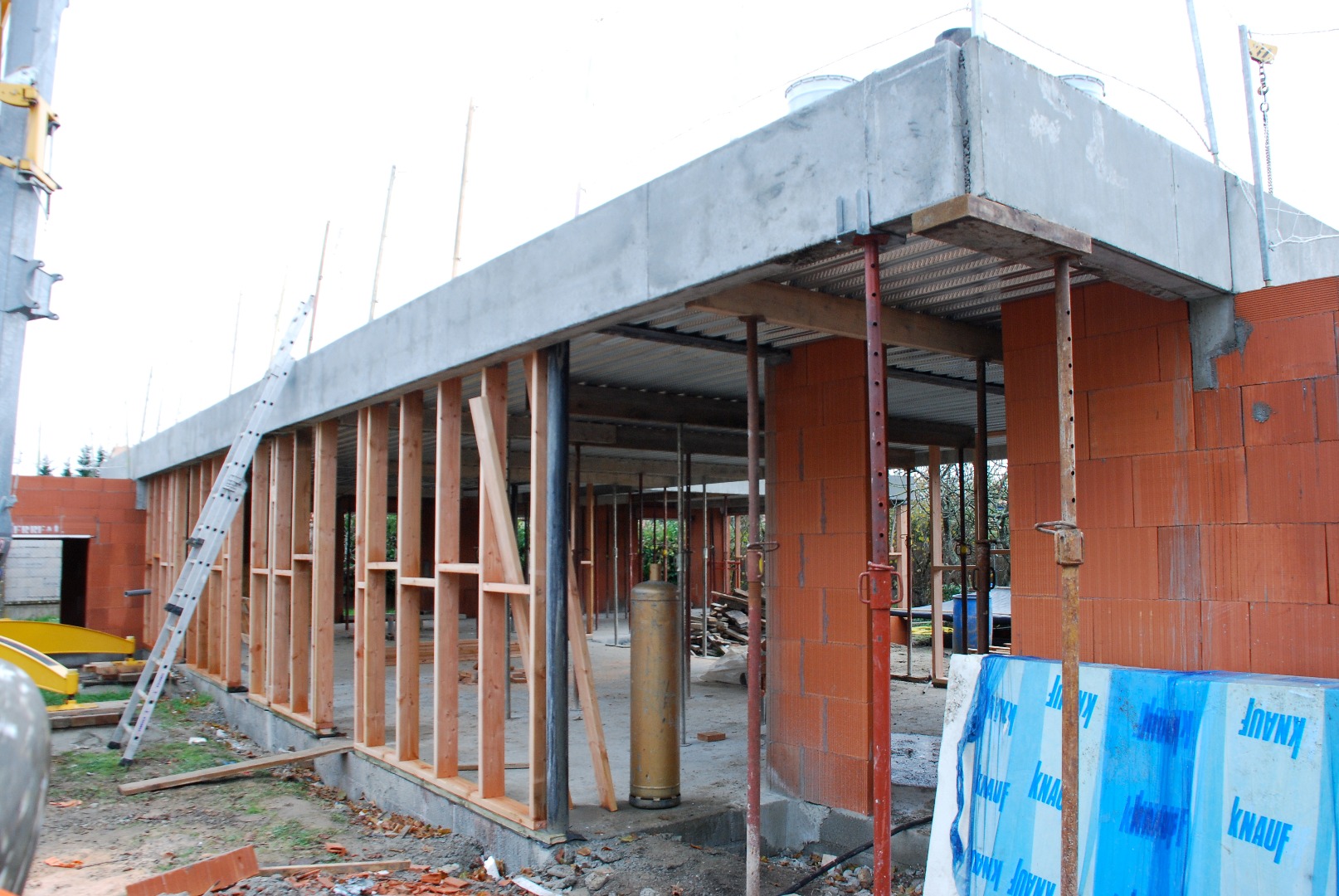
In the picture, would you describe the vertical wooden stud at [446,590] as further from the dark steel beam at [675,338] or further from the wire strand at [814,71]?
the wire strand at [814,71]

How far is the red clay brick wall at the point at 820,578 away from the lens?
599 cm

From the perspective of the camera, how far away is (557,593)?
5.68 metres

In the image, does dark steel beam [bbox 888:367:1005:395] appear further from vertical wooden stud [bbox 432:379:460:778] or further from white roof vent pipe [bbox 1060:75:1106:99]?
vertical wooden stud [bbox 432:379:460:778]

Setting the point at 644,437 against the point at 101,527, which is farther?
the point at 101,527

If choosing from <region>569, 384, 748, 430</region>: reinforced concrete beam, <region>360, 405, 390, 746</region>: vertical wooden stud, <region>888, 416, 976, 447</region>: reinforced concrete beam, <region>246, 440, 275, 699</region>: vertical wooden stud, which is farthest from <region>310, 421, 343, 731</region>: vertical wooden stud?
<region>888, 416, 976, 447</region>: reinforced concrete beam

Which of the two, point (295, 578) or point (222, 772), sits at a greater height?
point (295, 578)

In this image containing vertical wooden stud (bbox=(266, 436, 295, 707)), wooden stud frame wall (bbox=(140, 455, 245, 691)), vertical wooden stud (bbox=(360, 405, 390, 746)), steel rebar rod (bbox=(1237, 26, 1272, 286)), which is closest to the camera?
steel rebar rod (bbox=(1237, 26, 1272, 286))

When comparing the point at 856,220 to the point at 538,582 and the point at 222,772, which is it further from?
the point at 222,772

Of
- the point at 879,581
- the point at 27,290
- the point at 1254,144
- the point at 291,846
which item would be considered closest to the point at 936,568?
the point at 291,846

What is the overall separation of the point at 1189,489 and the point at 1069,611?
1.33m

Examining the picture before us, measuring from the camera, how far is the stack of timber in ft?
52.3

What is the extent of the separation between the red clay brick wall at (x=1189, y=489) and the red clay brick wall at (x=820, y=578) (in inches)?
59.7

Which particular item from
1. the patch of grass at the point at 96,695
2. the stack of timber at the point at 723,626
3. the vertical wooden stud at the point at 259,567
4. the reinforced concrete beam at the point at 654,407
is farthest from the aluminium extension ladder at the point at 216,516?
the stack of timber at the point at 723,626

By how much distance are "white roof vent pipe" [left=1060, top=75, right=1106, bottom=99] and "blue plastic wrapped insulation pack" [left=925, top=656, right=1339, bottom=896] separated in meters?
2.27
